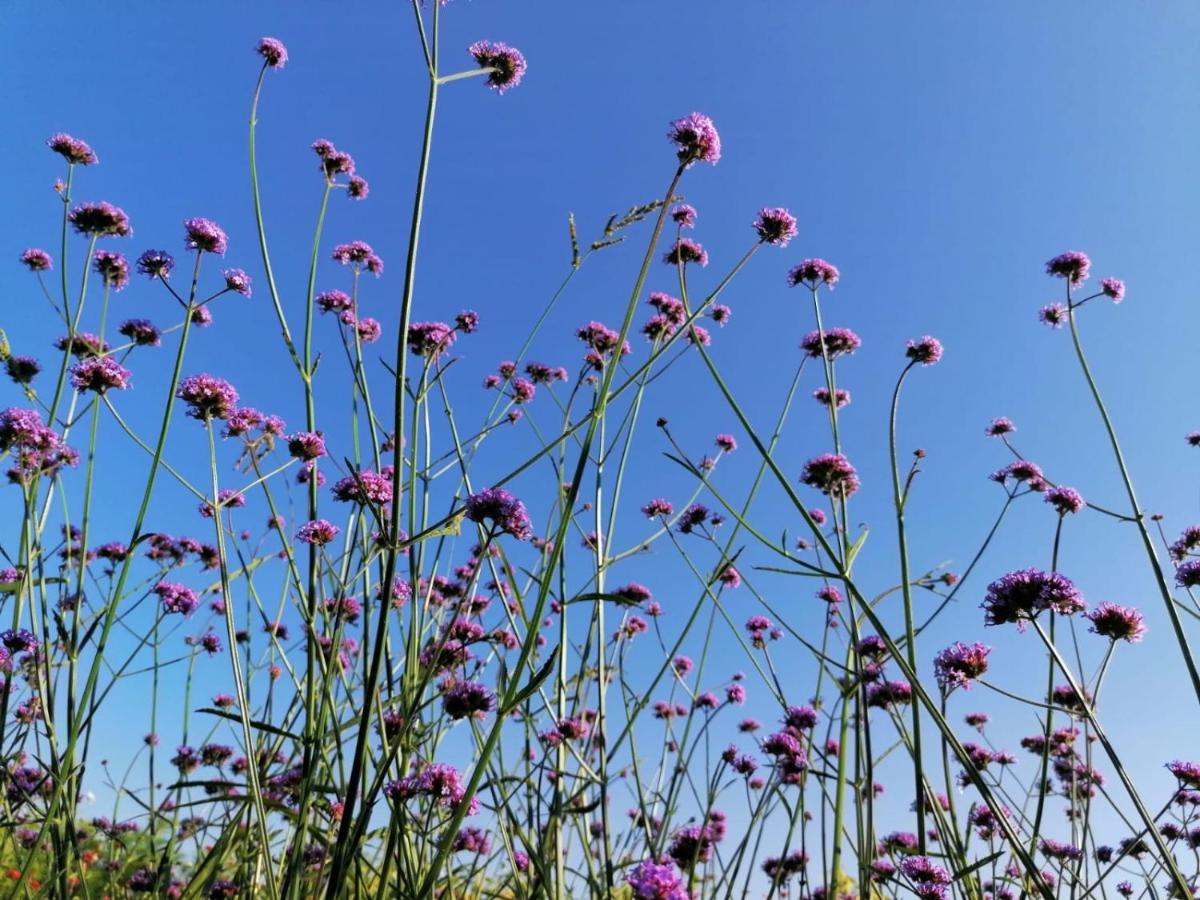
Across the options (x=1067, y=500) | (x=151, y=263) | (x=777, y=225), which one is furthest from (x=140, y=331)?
(x=1067, y=500)

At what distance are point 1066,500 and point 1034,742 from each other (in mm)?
2265

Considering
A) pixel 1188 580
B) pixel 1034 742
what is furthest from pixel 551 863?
pixel 1034 742

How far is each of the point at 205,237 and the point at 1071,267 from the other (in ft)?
13.8

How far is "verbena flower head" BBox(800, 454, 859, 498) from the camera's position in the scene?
124 inches

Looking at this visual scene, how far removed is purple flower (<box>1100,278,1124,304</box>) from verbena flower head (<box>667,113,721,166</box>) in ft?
10.7

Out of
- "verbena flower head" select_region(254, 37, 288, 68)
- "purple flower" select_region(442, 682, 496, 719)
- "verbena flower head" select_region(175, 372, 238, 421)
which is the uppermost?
"verbena flower head" select_region(254, 37, 288, 68)

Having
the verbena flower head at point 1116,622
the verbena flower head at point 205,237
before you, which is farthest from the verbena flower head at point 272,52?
the verbena flower head at point 1116,622

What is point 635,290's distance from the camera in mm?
1676

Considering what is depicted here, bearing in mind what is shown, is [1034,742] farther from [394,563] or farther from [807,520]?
[394,563]

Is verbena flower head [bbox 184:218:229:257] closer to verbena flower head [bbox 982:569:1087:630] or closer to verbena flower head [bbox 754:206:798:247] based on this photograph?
verbena flower head [bbox 754:206:798:247]

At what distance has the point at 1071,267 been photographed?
404 cm

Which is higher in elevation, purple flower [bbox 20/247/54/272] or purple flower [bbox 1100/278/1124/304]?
purple flower [bbox 1100/278/1124/304]

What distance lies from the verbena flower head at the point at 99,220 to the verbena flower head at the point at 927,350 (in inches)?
145

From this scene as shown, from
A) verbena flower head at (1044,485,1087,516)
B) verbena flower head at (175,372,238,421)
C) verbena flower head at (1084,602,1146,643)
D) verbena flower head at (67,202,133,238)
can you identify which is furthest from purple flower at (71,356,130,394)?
verbena flower head at (1044,485,1087,516)
